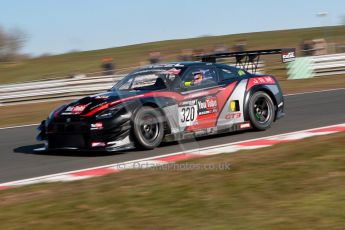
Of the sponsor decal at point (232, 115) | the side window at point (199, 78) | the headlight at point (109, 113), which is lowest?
the sponsor decal at point (232, 115)

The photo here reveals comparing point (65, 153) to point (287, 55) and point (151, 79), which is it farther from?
point (287, 55)

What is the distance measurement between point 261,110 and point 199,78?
1436 mm

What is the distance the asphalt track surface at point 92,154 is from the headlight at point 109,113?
1.95 feet

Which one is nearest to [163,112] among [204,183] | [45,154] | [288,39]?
[45,154]

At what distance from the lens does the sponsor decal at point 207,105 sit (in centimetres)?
953

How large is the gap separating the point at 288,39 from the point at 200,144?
43757mm

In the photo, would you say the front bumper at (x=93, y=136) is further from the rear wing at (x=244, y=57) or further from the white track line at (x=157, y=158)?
the rear wing at (x=244, y=57)

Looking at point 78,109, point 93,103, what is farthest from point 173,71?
point 78,109

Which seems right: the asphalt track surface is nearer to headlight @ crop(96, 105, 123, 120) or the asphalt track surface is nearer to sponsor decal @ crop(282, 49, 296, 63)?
headlight @ crop(96, 105, 123, 120)

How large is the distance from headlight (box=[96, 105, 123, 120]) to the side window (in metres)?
1.29

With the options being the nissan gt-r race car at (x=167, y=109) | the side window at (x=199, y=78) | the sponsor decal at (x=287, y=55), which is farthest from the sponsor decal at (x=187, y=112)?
the sponsor decal at (x=287, y=55)

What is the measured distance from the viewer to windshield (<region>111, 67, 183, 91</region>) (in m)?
9.46

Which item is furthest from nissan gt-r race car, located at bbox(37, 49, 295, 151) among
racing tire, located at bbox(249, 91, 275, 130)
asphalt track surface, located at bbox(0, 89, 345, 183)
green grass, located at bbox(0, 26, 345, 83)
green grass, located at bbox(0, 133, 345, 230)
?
green grass, located at bbox(0, 26, 345, 83)

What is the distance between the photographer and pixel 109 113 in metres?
8.62
